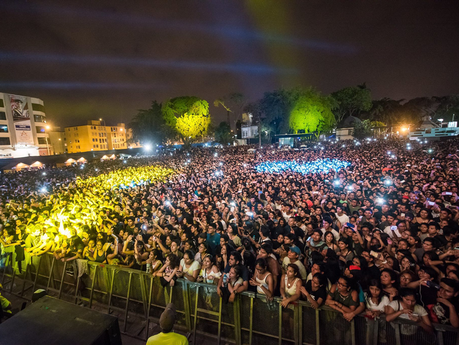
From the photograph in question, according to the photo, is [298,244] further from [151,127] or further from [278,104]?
[151,127]

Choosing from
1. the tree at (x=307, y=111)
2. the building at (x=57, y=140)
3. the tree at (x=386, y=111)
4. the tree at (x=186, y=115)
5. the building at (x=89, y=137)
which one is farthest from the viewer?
the building at (x=57, y=140)

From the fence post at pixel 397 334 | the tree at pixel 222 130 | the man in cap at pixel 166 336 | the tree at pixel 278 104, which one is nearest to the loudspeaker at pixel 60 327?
the man in cap at pixel 166 336

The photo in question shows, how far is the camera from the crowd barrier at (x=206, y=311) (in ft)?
10.0

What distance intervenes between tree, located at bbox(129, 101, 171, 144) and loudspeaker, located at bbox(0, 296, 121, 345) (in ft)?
143

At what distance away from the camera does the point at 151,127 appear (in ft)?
146

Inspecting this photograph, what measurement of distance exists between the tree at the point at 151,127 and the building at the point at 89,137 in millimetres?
51589

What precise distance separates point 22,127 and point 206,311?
60218mm

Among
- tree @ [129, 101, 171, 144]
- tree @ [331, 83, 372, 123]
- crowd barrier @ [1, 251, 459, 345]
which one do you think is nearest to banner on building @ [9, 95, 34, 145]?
tree @ [129, 101, 171, 144]

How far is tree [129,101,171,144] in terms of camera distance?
146 ft

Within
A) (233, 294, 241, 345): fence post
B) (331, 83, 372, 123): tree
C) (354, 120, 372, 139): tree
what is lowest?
(233, 294, 241, 345): fence post

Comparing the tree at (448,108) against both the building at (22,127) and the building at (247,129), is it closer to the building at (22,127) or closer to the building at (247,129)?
the building at (247,129)

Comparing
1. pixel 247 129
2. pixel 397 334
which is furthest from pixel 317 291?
pixel 247 129

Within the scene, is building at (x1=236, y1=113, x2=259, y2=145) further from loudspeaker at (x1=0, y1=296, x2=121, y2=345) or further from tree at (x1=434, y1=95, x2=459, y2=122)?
loudspeaker at (x1=0, y1=296, x2=121, y2=345)

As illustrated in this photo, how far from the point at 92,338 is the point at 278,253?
3492 mm
